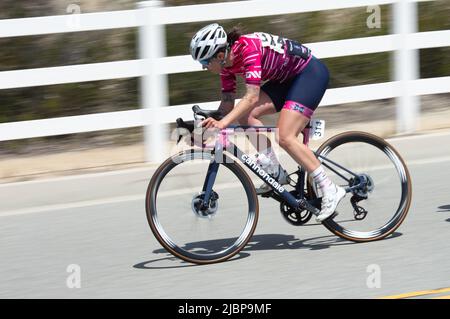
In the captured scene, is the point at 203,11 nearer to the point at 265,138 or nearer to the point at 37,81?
the point at 37,81

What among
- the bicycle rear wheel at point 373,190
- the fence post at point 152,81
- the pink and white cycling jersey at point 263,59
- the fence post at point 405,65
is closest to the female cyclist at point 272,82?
the pink and white cycling jersey at point 263,59

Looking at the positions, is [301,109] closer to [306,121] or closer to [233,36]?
[306,121]

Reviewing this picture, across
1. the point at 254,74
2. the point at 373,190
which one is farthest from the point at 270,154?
the point at 373,190

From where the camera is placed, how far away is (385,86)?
1159 centimetres

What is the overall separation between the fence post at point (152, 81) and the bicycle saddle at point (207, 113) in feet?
11.2

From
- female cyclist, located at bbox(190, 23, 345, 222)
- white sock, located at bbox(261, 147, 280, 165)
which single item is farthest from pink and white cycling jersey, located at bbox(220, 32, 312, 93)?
white sock, located at bbox(261, 147, 280, 165)

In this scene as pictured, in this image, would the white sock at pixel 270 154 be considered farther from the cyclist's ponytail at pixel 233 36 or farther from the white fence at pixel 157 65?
the white fence at pixel 157 65

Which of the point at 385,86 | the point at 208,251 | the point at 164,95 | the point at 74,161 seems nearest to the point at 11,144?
the point at 74,161

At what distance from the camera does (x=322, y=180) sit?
748cm

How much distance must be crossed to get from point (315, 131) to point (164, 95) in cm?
353

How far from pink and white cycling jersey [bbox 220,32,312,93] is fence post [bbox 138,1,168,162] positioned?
3212mm

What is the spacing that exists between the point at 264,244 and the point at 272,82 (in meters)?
1.24

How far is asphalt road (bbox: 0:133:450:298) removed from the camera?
22.1 feet

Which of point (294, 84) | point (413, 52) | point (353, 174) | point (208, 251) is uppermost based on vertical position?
point (413, 52)
